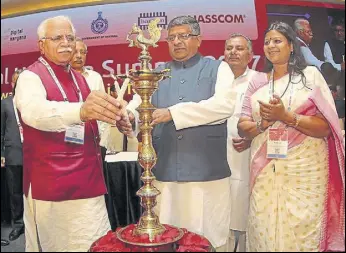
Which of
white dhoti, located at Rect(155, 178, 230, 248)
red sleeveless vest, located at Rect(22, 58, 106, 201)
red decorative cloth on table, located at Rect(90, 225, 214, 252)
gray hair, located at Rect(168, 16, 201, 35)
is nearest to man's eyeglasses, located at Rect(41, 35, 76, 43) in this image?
red sleeveless vest, located at Rect(22, 58, 106, 201)

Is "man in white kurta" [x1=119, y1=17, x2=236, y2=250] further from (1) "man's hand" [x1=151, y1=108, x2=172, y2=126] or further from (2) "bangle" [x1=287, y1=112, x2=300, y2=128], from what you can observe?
(2) "bangle" [x1=287, y1=112, x2=300, y2=128]

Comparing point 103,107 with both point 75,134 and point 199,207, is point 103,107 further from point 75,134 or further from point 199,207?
point 199,207

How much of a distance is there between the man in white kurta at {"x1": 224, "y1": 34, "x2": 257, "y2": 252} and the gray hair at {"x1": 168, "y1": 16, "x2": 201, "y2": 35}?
164mm

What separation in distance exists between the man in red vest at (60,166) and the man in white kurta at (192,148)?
0.26 meters

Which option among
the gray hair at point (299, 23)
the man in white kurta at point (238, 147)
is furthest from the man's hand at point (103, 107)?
the gray hair at point (299, 23)

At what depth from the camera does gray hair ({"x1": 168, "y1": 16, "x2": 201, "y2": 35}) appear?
2.05 meters

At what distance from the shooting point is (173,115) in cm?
195

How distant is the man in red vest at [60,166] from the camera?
1.96 m

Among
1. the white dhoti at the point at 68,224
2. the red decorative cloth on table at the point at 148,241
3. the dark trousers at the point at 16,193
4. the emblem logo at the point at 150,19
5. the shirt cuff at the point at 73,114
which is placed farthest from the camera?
the dark trousers at the point at 16,193

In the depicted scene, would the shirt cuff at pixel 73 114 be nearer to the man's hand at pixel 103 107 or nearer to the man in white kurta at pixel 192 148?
the man's hand at pixel 103 107

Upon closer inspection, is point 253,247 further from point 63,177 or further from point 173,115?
point 63,177

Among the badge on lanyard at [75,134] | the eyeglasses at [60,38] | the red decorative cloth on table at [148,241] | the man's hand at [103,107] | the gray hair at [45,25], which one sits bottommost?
the red decorative cloth on table at [148,241]

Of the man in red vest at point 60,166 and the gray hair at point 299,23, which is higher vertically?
the gray hair at point 299,23

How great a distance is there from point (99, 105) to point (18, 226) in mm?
1021
